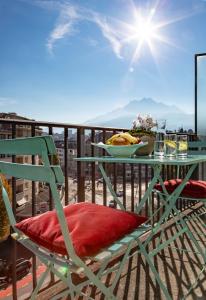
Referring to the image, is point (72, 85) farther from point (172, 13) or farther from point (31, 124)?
point (31, 124)

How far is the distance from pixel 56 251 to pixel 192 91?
4911mm

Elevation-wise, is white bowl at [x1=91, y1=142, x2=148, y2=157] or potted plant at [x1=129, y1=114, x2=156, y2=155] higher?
potted plant at [x1=129, y1=114, x2=156, y2=155]

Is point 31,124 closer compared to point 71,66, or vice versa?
point 31,124

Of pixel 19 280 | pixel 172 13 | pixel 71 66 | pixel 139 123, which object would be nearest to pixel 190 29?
pixel 172 13

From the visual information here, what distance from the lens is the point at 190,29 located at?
3894cm

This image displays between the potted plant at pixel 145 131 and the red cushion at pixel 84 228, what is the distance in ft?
2.60

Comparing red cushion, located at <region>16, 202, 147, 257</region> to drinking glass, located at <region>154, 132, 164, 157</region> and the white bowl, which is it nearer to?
the white bowl

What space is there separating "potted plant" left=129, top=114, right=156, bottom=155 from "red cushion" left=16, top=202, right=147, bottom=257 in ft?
2.60

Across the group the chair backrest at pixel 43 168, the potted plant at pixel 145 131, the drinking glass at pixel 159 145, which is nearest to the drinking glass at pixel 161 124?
the potted plant at pixel 145 131

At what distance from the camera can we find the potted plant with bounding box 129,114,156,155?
2211 mm

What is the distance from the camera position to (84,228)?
49.6 inches

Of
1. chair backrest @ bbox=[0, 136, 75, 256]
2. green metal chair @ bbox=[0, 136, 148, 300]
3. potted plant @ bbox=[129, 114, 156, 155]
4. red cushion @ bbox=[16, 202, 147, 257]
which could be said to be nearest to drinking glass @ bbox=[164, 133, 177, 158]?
potted plant @ bbox=[129, 114, 156, 155]

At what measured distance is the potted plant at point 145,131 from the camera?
221cm

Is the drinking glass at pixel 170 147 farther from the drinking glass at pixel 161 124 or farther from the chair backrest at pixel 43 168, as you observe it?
the chair backrest at pixel 43 168
